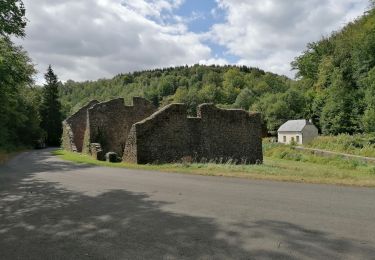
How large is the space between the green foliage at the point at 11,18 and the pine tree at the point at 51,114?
5238cm

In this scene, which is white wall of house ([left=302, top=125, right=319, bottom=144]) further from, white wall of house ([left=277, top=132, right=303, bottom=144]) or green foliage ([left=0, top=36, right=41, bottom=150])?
green foliage ([left=0, top=36, right=41, bottom=150])

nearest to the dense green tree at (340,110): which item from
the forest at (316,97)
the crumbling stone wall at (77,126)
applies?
the forest at (316,97)

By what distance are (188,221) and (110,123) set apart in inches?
968

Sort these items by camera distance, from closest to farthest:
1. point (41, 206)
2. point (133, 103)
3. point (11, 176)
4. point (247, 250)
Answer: point (247, 250) < point (41, 206) < point (11, 176) < point (133, 103)

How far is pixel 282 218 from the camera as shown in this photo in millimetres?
7922

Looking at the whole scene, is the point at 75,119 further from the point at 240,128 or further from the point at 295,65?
the point at 295,65

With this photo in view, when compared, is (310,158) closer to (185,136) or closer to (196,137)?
(196,137)

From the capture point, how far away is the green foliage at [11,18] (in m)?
18.0

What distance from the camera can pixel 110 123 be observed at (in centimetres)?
3148

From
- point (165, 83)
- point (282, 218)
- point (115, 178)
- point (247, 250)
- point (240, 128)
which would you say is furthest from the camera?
point (165, 83)

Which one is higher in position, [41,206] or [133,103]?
[133,103]

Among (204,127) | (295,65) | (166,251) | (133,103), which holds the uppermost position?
(295,65)

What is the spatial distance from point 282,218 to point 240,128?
58.2ft

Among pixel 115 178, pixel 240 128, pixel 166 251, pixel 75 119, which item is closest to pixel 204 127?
pixel 240 128
